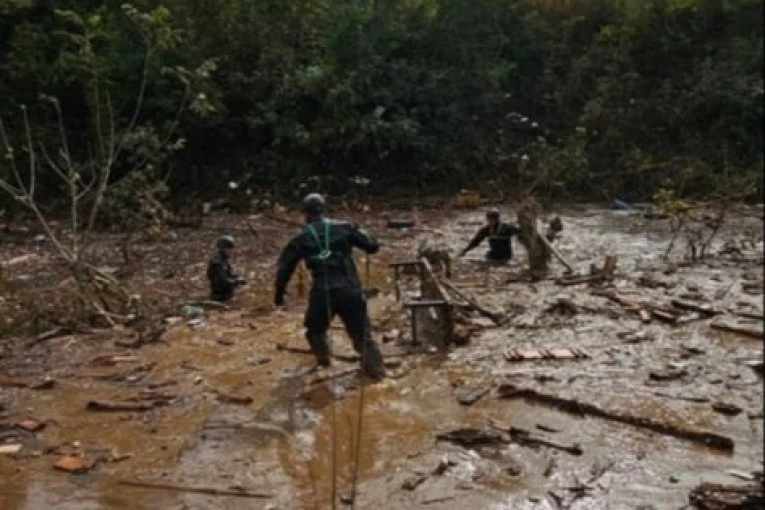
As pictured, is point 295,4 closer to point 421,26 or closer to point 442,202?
point 421,26

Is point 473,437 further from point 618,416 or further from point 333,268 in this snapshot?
point 333,268

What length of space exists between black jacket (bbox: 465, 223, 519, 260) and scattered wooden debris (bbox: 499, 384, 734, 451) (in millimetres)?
5156

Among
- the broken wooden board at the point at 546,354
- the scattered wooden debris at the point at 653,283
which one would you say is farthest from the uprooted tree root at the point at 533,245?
the broken wooden board at the point at 546,354

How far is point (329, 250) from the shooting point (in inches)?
265

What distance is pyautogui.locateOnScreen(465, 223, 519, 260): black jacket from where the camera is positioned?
38.3ft

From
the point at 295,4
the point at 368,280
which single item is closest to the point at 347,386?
the point at 368,280

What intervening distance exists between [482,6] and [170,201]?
807 cm

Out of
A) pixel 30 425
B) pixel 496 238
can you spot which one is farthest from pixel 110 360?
pixel 496 238

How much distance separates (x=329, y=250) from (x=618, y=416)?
2.39 metres

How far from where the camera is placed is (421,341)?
797 cm

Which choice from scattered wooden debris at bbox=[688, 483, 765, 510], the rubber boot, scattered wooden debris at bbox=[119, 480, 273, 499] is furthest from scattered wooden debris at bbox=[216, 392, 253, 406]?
scattered wooden debris at bbox=[688, 483, 765, 510]

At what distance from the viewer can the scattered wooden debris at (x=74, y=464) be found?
5449mm

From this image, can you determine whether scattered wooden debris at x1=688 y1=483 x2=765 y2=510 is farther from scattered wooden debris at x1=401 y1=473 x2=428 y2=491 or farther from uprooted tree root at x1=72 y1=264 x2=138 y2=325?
uprooted tree root at x1=72 y1=264 x2=138 y2=325

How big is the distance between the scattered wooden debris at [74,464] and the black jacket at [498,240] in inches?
273
